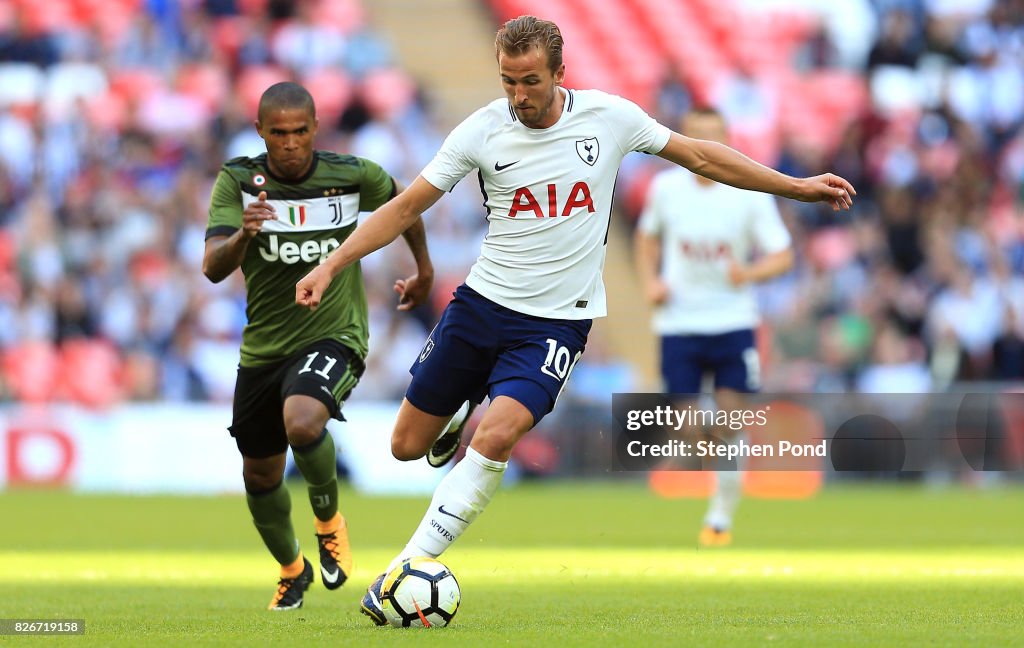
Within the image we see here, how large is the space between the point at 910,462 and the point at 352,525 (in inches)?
315

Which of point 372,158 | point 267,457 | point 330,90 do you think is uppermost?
point 330,90

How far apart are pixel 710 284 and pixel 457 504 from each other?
5592 millimetres

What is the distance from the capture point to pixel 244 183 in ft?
27.8

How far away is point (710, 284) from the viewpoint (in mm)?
12375

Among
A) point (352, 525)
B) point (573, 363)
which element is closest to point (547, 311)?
point (573, 363)

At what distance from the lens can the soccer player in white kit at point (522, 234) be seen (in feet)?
23.5

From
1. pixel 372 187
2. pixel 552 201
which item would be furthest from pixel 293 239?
pixel 552 201

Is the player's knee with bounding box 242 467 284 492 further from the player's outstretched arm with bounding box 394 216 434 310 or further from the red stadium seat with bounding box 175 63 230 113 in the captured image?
the red stadium seat with bounding box 175 63 230 113

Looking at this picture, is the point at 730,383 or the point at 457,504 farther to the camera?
the point at 730,383

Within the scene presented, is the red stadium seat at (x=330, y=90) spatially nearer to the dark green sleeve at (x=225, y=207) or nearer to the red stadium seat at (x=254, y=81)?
the red stadium seat at (x=254, y=81)

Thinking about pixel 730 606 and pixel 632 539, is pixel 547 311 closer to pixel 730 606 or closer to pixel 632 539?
pixel 730 606

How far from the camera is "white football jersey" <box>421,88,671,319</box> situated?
7.42m

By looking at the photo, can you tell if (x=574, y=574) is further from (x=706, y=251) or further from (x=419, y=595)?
(x=706, y=251)

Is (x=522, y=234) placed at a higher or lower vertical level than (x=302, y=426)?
higher
